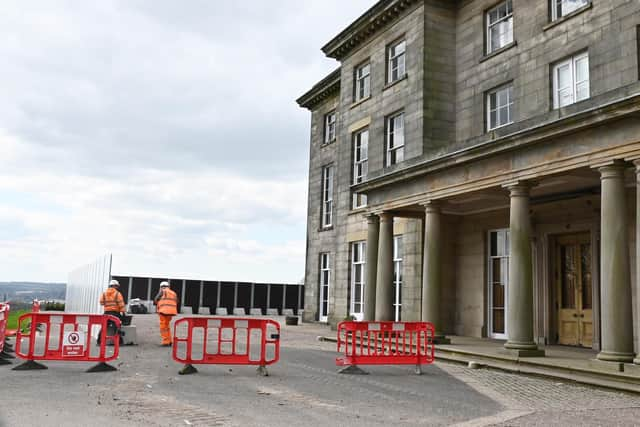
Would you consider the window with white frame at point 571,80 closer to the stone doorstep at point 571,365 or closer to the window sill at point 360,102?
the stone doorstep at point 571,365

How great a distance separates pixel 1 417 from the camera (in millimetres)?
7352

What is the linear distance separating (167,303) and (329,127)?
16810 millimetres

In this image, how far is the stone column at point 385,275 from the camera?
18.9 meters

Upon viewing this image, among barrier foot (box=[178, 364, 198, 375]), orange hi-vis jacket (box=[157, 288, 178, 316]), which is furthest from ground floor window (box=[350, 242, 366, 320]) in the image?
barrier foot (box=[178, 364, 198, 375])

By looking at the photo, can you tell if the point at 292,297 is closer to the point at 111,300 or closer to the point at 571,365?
the point at 111,300

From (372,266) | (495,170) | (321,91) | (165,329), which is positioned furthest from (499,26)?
(165,329)

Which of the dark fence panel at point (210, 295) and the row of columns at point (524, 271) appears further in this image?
the dark fence panel at point (210, 295)

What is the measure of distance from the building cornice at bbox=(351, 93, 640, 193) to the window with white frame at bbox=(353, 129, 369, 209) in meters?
6.52

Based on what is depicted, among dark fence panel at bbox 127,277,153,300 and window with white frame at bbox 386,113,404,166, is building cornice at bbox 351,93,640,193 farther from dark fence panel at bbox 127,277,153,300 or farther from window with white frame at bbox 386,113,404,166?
dark fence panel at bbox 127,277,153,300

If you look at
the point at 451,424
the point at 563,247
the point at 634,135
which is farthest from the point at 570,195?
the point at 451,424

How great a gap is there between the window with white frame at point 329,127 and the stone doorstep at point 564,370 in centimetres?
1745

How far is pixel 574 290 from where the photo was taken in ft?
55.6

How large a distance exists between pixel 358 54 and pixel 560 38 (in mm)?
10048

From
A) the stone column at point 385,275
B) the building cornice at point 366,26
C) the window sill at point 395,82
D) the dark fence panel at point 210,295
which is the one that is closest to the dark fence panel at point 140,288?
the dark fence panel at point 210,295
